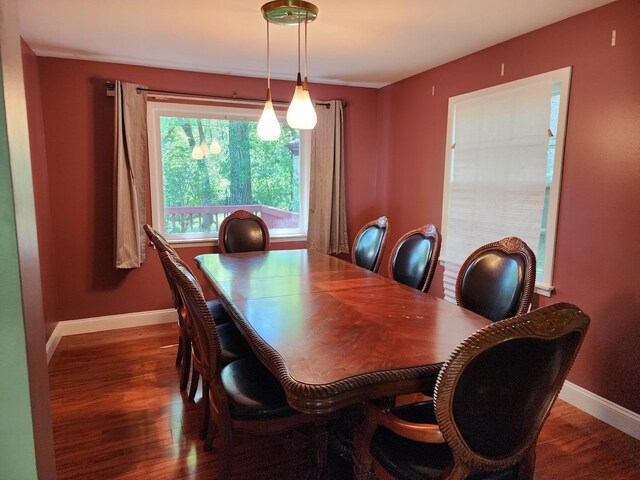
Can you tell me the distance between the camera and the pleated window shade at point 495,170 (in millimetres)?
2691

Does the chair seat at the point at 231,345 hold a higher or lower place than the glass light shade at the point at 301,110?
lower

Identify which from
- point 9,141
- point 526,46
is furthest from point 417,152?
point 9,141

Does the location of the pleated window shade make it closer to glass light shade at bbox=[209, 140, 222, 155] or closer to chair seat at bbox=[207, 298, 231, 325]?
chair seat at bbox=[207, 298, 231, 325]

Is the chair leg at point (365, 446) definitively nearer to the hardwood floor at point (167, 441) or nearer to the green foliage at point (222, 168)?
the hardwood floor at point (167, 441)

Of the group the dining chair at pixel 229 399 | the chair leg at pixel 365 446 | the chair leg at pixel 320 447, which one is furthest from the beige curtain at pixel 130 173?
the chair leg at pixel 365 446

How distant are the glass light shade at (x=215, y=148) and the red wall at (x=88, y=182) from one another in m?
0.46

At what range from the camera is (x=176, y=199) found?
388 centimetres

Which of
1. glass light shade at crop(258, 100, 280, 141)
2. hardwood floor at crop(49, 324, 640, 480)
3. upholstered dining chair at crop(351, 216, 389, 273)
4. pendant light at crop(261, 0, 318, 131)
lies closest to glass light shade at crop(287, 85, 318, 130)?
pendant light at crop(261, 0, 318, 131)

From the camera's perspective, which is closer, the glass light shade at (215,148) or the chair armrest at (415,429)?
the chair armrest at (415,429)

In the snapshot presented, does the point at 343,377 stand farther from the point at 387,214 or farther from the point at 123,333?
the point at 387,214

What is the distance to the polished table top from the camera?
4.20 feet

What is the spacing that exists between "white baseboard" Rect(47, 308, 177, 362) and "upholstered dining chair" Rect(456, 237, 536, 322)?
2804 mm

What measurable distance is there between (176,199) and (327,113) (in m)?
1.71

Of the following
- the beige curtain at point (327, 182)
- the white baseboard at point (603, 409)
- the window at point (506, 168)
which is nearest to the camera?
the white baseboard at point (603, 409)
